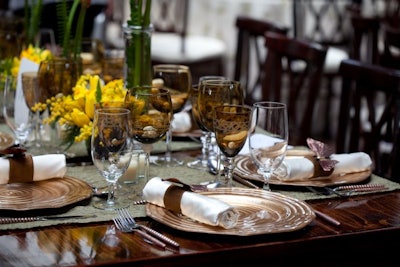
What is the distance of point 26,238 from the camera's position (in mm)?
1515

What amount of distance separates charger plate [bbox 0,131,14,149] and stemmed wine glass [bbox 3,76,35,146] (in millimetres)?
17

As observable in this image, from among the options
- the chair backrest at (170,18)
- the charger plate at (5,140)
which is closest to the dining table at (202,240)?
the charger plate at (5,140)

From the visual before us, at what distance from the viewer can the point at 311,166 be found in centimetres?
191

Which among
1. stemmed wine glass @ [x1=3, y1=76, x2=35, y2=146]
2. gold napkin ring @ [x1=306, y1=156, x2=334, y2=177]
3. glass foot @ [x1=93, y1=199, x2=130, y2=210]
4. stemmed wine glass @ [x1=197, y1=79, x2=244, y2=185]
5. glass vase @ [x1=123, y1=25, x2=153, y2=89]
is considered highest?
glass vase @ [x1=123, y1=25, x2=153, y2=89]

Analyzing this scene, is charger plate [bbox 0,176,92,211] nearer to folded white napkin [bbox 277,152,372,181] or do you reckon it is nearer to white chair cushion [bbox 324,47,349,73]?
folded white napkin [bbox 277,152,372,181]

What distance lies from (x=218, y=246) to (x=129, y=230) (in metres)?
0.17

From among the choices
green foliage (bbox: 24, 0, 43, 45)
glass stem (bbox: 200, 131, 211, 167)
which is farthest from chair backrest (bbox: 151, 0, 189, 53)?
glass stem (bbox: 200, 131, 211, 167)

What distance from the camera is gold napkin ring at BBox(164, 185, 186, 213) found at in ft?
5.27

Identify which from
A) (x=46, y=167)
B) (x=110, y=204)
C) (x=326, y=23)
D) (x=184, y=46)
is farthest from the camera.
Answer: (x=326, y=23)

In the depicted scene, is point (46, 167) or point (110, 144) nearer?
point (110, 144)

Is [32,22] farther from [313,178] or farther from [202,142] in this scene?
[313,178]

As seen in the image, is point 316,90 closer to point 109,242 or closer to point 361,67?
point 361,67

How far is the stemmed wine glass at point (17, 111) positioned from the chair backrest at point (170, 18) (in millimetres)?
2995

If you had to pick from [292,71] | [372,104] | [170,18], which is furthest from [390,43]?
[170,18]
